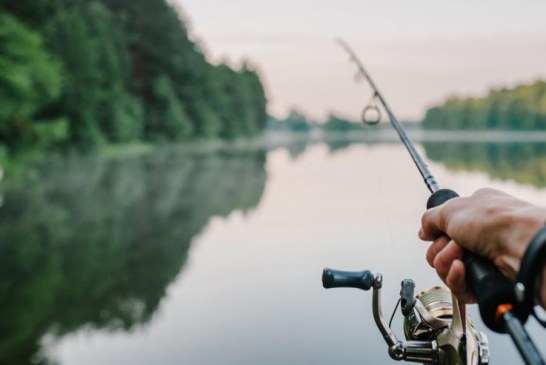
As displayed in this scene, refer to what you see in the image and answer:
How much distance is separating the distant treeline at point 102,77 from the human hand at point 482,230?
81.5 feet

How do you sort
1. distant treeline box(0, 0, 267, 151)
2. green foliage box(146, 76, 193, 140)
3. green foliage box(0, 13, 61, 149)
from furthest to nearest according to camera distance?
green foliage box(146, 76, 193, 140) → distant treeline box(0, 0, 267, 151) → green foliage box(0, 13, 61, 149)

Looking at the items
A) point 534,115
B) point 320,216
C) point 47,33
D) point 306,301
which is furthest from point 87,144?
point 534,115

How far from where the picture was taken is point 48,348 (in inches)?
268

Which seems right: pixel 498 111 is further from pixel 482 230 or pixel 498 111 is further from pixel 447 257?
pixel 482 230

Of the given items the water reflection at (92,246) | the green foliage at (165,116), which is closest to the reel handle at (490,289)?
the water reflection at (92,246)

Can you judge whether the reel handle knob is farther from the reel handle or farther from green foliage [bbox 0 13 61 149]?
green foliage [bbox 0 13 61 149]

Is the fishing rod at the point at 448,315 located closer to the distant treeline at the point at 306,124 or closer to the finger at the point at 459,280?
the finger at the point at 459,280

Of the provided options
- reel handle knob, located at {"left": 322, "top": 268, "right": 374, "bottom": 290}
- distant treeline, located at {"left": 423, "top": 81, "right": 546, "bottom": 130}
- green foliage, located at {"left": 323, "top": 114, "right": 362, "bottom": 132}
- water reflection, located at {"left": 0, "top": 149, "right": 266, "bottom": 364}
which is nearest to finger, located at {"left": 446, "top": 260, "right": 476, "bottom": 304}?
reel handle knob, located at {"left": 322, "top": 268, "right": 374, "bottom": 290}

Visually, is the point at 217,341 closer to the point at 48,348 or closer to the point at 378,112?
the point at 48,348

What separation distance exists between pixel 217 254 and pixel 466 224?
10.1m

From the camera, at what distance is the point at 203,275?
970 cm

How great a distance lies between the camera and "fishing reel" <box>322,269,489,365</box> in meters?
1.65

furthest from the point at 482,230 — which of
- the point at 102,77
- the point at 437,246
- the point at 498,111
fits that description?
the point at 498,111

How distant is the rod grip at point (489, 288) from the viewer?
108 centimetres
